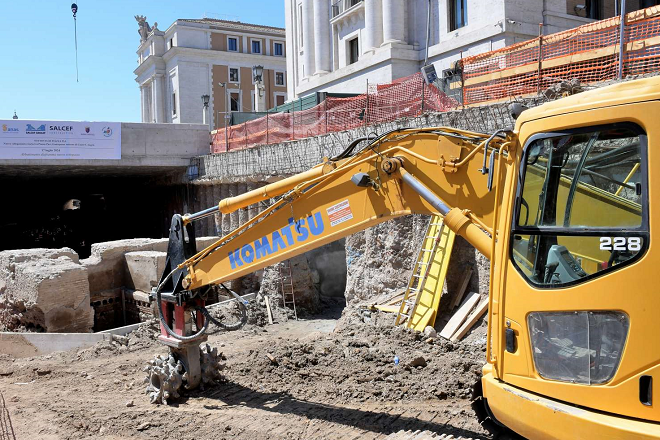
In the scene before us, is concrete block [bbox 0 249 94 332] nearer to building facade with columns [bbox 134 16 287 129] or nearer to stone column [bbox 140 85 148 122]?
building facade with columns [bbox 134 16 287 129]

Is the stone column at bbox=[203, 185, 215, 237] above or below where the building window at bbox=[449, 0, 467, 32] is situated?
below

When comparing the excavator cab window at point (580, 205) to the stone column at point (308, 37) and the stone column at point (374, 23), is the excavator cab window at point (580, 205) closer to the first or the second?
the stone column at point (374, 23)

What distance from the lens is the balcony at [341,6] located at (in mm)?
29938

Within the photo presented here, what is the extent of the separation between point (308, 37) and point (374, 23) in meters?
7.06

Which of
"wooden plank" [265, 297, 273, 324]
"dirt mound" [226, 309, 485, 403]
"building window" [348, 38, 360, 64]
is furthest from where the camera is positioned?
"building window" [348, 38, 360, 64]

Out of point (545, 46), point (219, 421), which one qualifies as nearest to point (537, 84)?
point (545, 46)

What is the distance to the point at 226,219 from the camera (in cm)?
1878

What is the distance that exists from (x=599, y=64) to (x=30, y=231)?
30378 mm

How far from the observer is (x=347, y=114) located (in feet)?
49.8

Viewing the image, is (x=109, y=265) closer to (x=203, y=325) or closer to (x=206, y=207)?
(x=206, y=207)

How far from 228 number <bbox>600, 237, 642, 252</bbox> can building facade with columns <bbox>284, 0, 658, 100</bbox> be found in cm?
1916

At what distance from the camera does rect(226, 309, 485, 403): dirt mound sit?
721 centimetres

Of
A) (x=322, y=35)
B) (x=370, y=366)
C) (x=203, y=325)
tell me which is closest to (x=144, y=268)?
(x=203, y=325)

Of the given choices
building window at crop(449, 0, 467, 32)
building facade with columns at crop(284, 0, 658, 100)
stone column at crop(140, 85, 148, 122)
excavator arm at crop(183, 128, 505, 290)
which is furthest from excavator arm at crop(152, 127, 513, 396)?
stone column at crop(140, 85, 148, 122)
